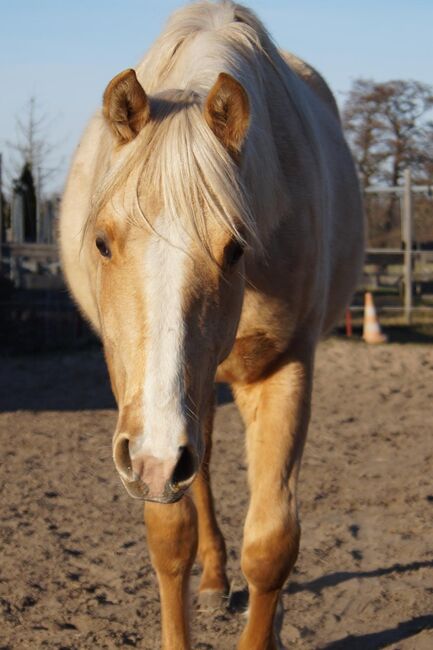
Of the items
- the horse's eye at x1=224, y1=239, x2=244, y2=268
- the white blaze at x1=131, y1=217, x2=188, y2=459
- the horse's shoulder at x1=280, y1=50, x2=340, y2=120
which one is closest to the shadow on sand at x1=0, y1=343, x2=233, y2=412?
the horse's shoulder at x1=280, y1=50, x2=340, y2=120

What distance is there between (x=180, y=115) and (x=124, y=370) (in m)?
0.74

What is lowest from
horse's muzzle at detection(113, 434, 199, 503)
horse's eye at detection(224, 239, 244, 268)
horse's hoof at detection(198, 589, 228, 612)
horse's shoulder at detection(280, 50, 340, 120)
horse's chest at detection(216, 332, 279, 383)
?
horse's hoof at detection(198, 589, 228, 612)

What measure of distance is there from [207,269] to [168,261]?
0.40ft

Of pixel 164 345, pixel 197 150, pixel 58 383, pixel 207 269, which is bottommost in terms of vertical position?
pixel 58 383

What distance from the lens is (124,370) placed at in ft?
8.69

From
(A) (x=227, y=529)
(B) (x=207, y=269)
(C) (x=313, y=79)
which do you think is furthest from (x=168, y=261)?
(C) (x=313, y=79)

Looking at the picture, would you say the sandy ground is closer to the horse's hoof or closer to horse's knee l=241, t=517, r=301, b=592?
the horse's hoof

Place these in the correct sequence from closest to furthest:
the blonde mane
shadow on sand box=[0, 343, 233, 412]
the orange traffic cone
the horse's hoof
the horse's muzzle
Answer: the horse's muzzle → the blonde mane → the horse's hoof → shadow on sand box=[0, 343, 233, 412] → the orange traffic cone

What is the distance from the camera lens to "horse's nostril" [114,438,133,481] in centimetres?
240

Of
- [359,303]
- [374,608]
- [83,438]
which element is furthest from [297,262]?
[359,303]

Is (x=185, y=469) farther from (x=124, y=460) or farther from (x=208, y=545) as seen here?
(x=208, y=545)

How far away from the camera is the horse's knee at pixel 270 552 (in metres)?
3.33

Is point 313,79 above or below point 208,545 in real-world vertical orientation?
above

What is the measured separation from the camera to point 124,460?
2410 mm
